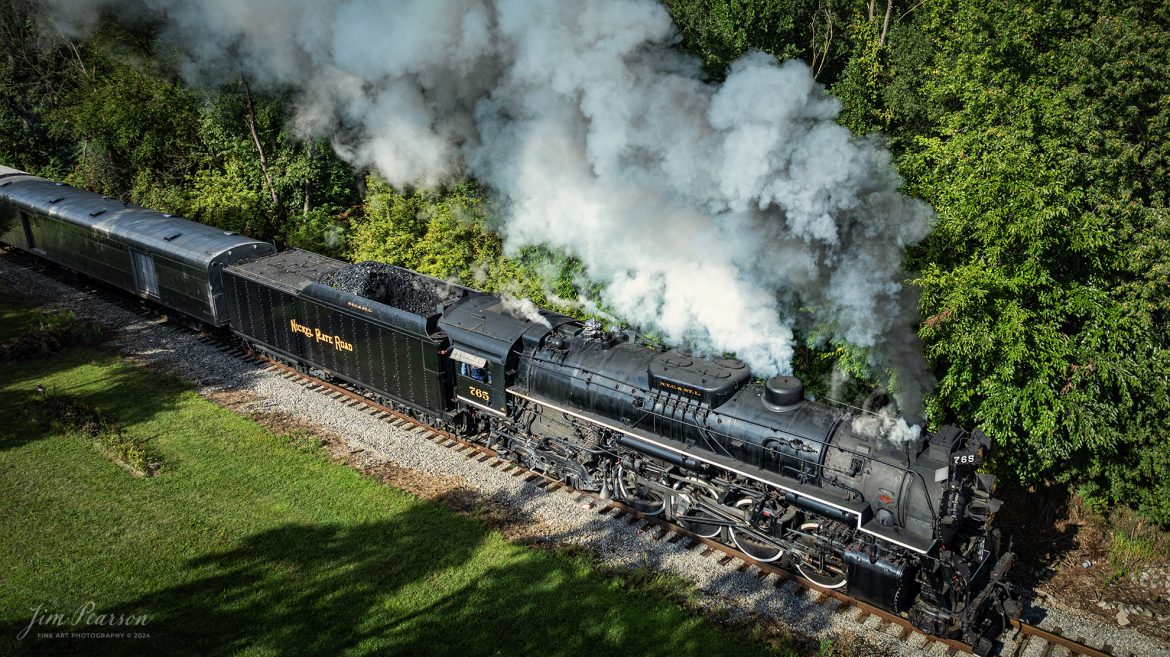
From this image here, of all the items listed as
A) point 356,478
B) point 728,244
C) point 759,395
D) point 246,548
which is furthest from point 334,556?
point 728,244

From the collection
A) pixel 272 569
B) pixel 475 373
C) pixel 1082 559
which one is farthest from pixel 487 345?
pixel 1082 559

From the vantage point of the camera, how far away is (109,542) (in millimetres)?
11578

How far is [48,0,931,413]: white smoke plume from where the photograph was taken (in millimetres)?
11930

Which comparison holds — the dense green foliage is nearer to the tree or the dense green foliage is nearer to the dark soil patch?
the tree

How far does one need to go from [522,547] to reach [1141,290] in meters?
10.8

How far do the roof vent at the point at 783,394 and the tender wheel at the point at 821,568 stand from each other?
5.64ft

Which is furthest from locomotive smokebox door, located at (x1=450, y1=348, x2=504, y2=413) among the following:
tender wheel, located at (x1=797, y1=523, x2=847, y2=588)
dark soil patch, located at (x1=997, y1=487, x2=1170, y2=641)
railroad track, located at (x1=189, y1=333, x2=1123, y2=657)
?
dark soil patch, located at (x1=997, y1=487, x2=1170, y2=641)

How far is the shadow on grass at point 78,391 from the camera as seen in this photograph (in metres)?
15.3

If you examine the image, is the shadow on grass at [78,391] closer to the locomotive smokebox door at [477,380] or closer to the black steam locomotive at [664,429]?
the black steam locomotive at [664,429]

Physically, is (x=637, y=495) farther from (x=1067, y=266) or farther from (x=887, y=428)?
(x=1067, y=266)

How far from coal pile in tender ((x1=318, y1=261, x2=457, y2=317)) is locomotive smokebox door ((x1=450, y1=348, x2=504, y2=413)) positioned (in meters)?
1.86

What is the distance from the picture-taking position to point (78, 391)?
16938 millimetres

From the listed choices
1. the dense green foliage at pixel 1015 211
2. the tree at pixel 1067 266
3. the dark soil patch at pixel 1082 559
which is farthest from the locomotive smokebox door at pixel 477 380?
the dark soil patch at pixel 1082 559

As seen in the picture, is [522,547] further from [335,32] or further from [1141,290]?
[335,32]
